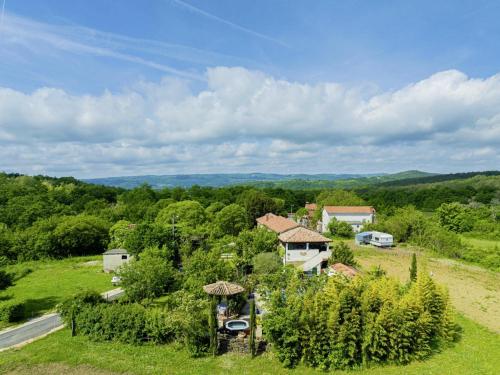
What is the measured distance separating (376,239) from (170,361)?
38.8 meters

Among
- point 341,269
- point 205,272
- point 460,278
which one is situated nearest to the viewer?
point 205,272

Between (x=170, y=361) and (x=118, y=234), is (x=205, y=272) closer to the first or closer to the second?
(x=170, y=361)

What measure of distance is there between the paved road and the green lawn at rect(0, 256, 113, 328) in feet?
5.66

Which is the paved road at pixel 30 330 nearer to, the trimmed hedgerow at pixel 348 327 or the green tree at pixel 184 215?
the trimmed hedgerow at pixel 348 327

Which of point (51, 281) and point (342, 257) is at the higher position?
point (342, 257)

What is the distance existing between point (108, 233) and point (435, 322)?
147 ft

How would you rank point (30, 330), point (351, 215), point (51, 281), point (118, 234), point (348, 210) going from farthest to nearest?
point (351, 215)
point (348, 210)
point (118, 234)
point (51, 281)
point (30, 330)

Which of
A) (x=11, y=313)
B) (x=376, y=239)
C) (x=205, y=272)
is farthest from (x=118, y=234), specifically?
(x=376, y=239)

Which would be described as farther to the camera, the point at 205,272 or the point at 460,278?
the point at 460,278

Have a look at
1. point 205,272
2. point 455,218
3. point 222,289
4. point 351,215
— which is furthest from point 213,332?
point 455,218

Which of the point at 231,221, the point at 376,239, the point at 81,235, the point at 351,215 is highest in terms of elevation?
the point at 231,221

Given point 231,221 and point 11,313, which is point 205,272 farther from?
point 231,221

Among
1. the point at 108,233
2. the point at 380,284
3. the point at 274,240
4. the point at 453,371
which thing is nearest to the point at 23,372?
the point at 380,284

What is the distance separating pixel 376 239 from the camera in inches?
1831
